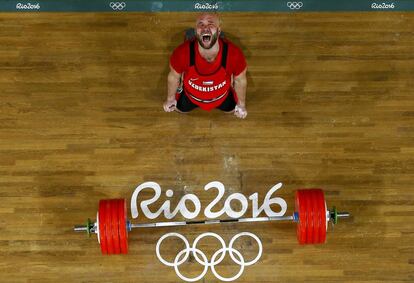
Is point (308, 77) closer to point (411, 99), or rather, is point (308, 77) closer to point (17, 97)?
point (411, 99)

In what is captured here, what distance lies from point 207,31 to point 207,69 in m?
0.44

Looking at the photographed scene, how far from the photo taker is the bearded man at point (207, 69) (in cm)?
444

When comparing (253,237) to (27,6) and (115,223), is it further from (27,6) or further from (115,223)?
(27,6)

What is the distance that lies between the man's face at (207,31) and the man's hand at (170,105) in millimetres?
1079

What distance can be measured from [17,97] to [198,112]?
1.76 metres

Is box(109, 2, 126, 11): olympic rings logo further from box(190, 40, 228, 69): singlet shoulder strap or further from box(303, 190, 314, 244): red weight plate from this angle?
box(303, 190, 314, 244): red weight plate

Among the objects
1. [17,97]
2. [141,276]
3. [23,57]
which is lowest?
[141,276]

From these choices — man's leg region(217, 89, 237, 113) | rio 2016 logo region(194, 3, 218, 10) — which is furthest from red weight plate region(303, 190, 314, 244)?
rio 2016 logo region(194, 3, 218, 10)

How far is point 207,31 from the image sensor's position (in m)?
4.38

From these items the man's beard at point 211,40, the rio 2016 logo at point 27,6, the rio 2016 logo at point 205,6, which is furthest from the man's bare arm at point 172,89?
the rio 2016 logo at point 27,6

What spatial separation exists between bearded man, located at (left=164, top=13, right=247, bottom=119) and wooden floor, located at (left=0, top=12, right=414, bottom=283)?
471mm

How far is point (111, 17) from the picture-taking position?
232 inches

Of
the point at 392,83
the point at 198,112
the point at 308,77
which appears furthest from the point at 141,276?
the point at 392,83

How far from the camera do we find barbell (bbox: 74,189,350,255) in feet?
16.5
